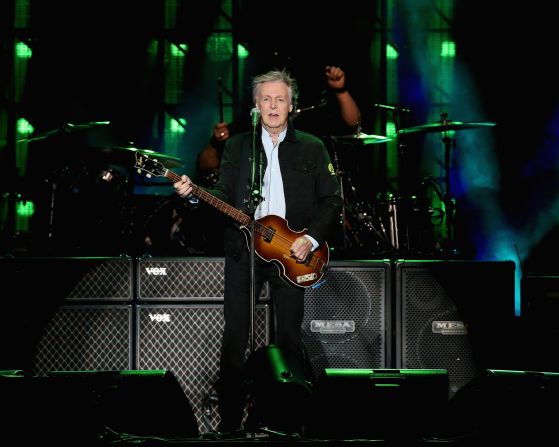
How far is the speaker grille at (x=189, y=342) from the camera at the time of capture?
195 inches

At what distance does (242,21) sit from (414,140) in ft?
10.8

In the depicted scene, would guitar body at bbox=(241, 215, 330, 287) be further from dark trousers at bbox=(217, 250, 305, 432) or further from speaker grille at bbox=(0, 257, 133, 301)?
speaker grille at bbox=(0, 257, 133, 301)

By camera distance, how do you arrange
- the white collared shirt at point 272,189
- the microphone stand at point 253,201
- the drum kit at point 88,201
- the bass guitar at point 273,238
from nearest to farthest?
1. the microphone stand at point 253,201
2. the bass guitar at point 273,238
3. the white collared shirt at point 272,189
4. the drum kit at point 88,201

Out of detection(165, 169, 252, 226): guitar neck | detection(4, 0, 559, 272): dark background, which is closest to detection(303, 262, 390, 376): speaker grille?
detection(165, 169, 252, 226): guitar neck

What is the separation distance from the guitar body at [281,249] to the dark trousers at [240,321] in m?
0.06

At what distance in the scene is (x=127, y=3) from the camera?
11141mm

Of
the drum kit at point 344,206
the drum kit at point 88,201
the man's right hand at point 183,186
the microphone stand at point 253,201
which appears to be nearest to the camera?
the microphone stand at point 253,201

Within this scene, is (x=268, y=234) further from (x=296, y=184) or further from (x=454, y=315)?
(x=454, y=315)

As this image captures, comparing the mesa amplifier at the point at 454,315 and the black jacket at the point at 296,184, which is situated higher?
the black jacket at the point at 296,184

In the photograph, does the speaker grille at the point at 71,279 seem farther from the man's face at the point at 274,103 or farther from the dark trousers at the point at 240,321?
the man's face at the point at 274,103

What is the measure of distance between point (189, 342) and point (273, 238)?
4.10 ft

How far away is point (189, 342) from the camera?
4977 mm

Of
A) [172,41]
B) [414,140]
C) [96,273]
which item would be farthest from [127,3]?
[96,273]

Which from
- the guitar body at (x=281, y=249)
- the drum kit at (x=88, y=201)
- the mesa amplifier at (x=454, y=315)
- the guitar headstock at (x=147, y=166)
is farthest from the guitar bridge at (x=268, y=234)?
the drum kit at (x=88, y=201)
